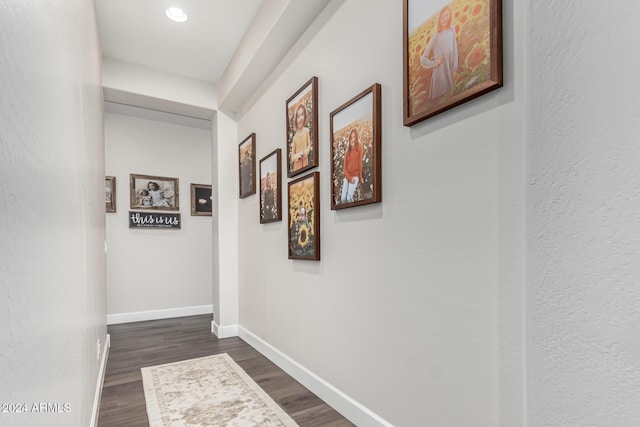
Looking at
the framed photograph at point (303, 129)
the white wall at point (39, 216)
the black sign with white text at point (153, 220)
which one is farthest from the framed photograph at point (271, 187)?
the black sign with white text at point (153, 220)

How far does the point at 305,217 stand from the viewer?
242cm

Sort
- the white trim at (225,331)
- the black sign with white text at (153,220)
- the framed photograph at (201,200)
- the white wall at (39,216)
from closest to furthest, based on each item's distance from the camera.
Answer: the white wall at (39,216)
the white trim at (225,331)
the black sign with white text at (153,220)
the framed photograph at (201,200)

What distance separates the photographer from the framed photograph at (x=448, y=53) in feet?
3.93

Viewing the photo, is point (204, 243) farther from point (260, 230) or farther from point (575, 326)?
point (575, 326)

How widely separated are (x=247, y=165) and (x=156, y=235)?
202cm

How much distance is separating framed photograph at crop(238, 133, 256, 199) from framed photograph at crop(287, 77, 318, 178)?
2.82 ft

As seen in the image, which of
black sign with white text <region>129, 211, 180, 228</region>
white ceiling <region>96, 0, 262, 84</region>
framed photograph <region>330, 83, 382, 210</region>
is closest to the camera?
framed photograph <region>330, 83, 382, 210</region>

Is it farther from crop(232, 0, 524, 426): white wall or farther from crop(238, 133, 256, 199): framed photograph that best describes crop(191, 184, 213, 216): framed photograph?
crop(232, 0, 524, 426): white wall

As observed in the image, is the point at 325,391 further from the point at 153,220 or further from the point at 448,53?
the point at 153,220

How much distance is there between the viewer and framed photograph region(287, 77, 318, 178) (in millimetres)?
2293

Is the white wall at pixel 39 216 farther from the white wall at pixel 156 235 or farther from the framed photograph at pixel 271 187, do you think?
the white wall at pixel 156 235

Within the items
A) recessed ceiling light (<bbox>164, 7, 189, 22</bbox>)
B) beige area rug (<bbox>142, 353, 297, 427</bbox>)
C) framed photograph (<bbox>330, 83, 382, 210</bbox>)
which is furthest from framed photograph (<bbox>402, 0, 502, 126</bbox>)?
recessed ceiling light (<bbox>164, 7, 189, 22</bbox>)

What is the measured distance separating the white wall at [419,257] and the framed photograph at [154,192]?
300cm

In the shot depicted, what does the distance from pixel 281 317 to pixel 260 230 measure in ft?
2.82
